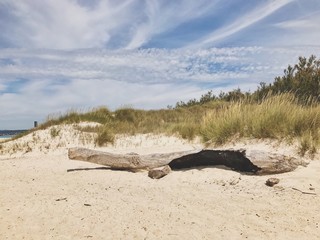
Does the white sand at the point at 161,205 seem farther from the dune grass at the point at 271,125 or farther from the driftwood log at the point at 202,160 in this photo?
the dune grass at the point at 271,125

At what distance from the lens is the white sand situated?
4051mm

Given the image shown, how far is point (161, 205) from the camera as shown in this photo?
4.93 m

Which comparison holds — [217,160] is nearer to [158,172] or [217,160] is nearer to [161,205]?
[158,172]

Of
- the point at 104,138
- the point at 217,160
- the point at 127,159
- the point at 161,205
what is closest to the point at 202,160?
the point at 217,160

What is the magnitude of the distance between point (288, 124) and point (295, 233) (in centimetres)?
433

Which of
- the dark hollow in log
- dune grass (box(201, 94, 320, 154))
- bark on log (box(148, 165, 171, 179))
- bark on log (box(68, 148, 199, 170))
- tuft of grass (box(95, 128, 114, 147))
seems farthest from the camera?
tuft of grass (box(95, 128, 114, 147))

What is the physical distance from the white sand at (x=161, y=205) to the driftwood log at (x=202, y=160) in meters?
0.20

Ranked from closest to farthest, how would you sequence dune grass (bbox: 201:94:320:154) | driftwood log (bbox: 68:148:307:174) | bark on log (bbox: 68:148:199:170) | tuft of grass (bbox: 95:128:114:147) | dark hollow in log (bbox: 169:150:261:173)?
driftwood log (bbox: 68:148:307:174)
dark hollow in log (bbox: 169:150:261:173)
bark on log (bbox: 68:148:199:170)
dune grass (bbox: 201:94:320:154)
tuft of grass (bbox: 95:128:114:147)

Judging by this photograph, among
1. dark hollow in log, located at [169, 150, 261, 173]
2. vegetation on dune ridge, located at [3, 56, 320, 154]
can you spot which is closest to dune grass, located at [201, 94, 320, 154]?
vegetation on dune ridge, located at [3, 56, 320, 154]

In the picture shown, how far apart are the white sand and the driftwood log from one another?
0.20 metres

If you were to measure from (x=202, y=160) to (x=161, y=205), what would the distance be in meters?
2.08

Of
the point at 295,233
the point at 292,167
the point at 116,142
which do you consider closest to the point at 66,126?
the point at 116,142

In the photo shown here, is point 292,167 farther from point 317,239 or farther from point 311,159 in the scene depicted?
point 317,239

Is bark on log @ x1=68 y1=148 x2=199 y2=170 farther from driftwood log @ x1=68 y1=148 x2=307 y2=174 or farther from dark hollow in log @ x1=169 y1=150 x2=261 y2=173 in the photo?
dark hollow in log @ x1=169 y1=150 x2=261 y2=173
